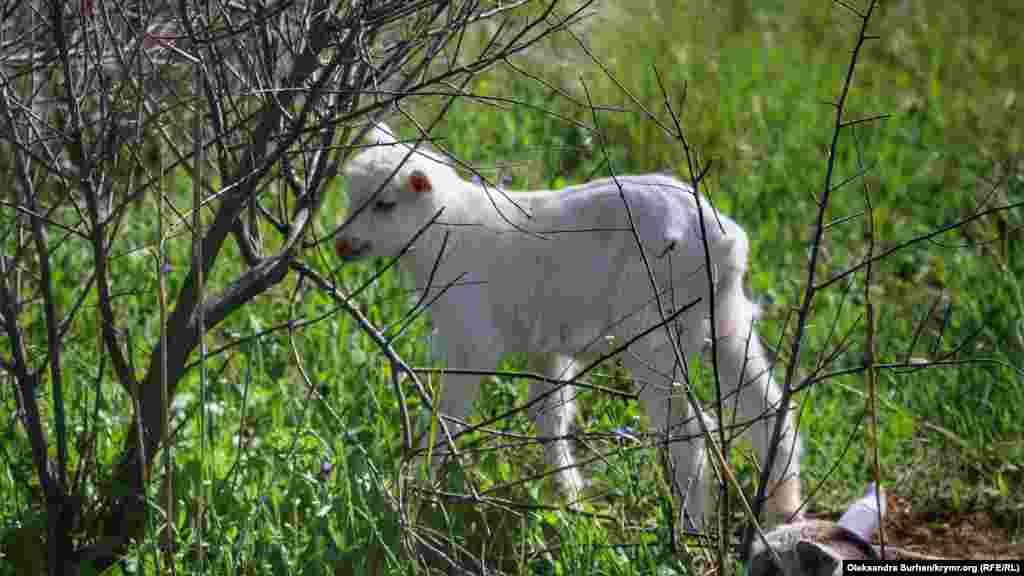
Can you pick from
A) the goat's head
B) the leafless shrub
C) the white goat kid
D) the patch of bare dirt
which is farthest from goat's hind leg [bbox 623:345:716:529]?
the leafless shrub

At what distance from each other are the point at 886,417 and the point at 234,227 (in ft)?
8.38

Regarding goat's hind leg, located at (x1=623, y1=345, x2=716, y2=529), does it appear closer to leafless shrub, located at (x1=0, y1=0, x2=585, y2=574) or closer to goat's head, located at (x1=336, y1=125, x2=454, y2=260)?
goat's head, located at (x1=336, y1=125, x2=454, y2=260)

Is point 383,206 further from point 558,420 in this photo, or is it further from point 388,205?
point 558,420

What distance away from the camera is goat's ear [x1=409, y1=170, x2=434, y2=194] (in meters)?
3.97

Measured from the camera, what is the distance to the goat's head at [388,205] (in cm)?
397

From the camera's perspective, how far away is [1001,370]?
4418 millimetres

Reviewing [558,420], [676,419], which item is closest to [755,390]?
[676,419]

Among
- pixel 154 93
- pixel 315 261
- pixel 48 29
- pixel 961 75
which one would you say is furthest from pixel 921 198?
Answer: pixel 48 29

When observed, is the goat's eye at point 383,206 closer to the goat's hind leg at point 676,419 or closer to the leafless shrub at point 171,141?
the leafless shrub at point 171,141

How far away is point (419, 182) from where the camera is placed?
3.98m

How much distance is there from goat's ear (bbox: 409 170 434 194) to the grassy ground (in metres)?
0.34

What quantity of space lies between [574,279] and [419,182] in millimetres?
603

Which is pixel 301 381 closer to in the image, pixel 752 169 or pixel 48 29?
pixel 48 29

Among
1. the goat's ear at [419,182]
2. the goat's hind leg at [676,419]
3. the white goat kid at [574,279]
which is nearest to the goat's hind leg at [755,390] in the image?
the white goat kid at [574,279]
